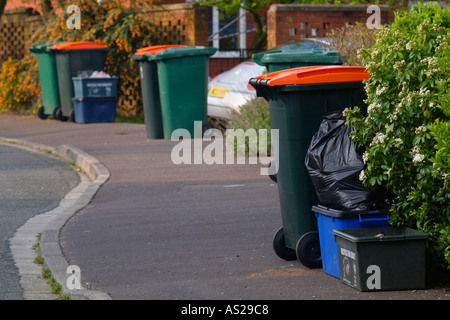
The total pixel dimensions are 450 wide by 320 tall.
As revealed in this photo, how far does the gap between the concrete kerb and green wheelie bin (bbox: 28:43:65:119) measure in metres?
6.20

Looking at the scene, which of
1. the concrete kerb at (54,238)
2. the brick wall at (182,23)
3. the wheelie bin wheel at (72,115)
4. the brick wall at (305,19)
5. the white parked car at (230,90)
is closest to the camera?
the concrete kerb at (54,238)

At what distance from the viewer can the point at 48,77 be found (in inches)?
732

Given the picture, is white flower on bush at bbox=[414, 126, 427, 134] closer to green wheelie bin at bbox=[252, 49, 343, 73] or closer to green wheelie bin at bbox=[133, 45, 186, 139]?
green wheelie bin at bbox=[252, 49, 343, 73]

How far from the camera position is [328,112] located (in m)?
6.13

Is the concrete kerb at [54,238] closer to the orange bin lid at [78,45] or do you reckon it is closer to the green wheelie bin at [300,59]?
the green wheelie bin at [300,59]

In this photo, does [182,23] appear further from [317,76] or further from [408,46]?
[408,46]

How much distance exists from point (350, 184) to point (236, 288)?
3.39 ft

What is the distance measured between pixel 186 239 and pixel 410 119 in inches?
97.1

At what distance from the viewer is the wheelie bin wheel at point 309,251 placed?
611 cm

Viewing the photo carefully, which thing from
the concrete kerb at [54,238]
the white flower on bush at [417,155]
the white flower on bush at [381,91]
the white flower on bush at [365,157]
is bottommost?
the concrete kerb at [54,238]

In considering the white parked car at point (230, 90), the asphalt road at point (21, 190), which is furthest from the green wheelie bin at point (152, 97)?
the asphalt road at point (21, 190)

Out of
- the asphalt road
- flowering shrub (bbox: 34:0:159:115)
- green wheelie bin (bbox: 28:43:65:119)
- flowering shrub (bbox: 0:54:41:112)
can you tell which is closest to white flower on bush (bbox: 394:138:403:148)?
the asphalt road

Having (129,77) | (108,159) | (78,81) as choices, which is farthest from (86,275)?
(129,77)
